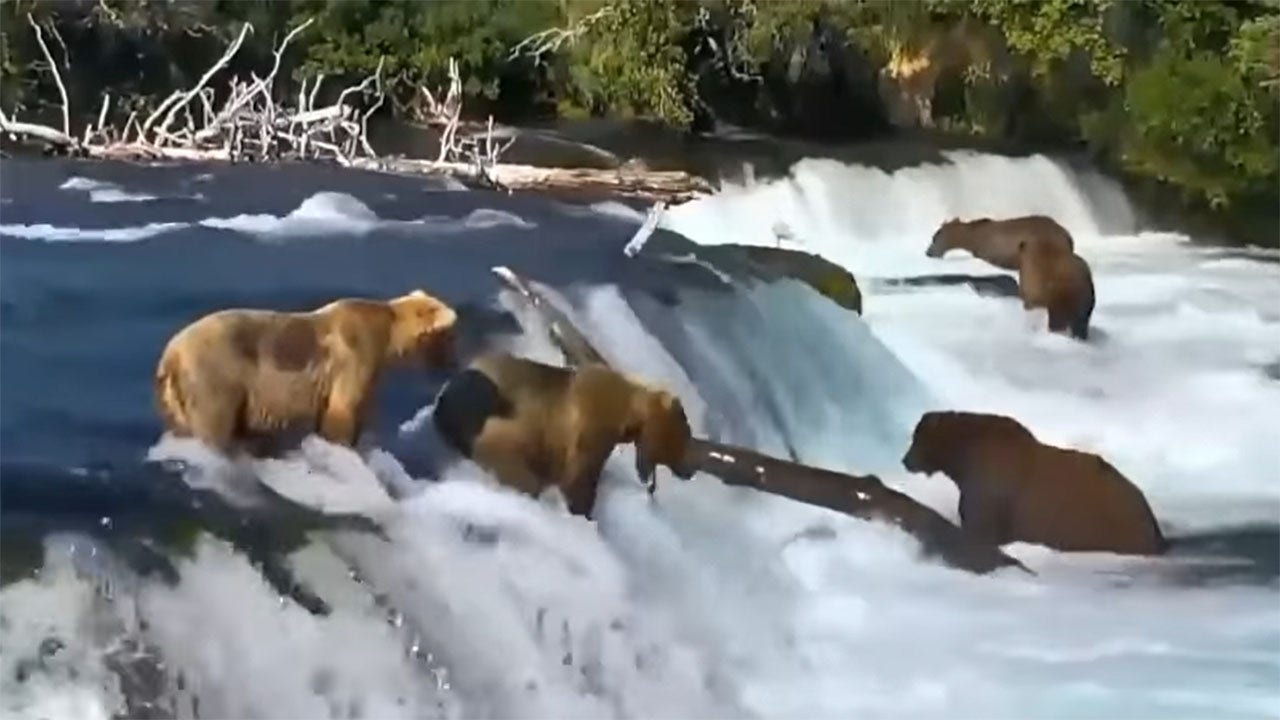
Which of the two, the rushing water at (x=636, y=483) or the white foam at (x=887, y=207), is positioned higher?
the white foam at (x=887, y=207)

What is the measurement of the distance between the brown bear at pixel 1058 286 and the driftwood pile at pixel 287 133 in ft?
1.18

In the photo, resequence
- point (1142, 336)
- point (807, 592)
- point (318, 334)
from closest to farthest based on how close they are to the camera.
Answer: point (318, 334) → point (807, 592) → point (1142, 336)

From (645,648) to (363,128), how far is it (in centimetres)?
49

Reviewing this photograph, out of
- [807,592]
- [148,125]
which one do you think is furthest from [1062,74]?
[148,125]

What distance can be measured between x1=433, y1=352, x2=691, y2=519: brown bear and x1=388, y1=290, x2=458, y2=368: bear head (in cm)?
2

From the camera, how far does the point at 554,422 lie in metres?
1.42

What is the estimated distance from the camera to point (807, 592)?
4.89 ft

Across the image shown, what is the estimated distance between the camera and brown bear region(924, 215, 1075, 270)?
157 centimetres

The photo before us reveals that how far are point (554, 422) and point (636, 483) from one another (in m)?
0.09

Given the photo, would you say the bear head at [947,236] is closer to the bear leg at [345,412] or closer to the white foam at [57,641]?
the bear leg at [345,412]

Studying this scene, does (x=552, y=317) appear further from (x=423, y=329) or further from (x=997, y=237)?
(x=997, y=237)

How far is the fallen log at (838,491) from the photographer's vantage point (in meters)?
1.48

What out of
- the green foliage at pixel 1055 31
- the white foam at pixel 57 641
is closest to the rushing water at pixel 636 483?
the white foam at pixel 57 641

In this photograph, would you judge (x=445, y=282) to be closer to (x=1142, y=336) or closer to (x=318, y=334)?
(x=318, y=334)
